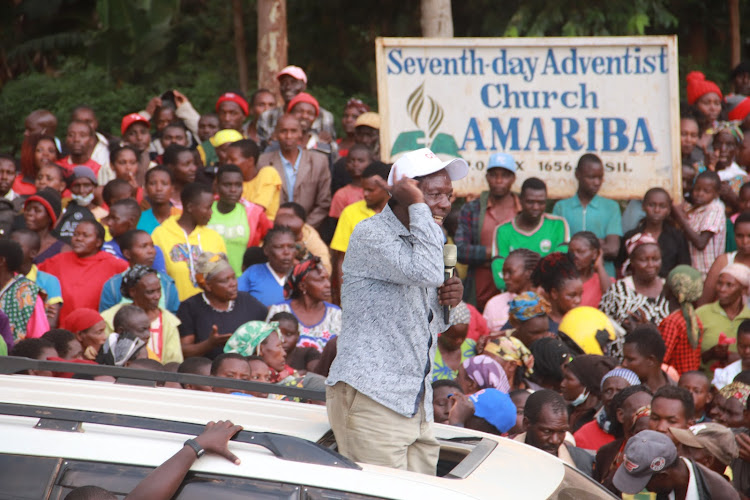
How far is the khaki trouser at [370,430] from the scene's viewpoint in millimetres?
3820

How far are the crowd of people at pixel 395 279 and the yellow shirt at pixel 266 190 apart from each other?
0.02 metres

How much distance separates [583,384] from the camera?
22.8 ft

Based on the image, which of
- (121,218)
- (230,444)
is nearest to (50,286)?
(121,218)

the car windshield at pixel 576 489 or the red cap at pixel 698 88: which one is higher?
the red cap at pixel 698 88

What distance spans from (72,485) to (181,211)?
241 inches

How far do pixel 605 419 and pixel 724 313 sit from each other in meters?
2.25

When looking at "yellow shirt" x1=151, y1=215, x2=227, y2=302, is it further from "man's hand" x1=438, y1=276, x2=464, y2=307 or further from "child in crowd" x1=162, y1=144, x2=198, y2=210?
"man's hand" x1=438, y1=276, x2=464, y2=307

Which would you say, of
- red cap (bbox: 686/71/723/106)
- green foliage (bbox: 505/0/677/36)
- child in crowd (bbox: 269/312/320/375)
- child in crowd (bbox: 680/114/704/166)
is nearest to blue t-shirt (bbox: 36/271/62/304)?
child in crowd (bbox: 269/312/320/375)

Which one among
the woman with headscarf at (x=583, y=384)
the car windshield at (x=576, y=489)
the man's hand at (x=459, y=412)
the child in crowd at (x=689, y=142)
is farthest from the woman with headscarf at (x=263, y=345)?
the child in crowd at (x=689, y=142)

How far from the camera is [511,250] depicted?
8828 mm

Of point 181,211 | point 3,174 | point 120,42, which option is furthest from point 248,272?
point 120,42

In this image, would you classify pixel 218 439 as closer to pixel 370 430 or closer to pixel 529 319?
pixel 370 430

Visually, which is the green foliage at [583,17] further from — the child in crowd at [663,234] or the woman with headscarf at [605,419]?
the woman with headscarf at [605,419]

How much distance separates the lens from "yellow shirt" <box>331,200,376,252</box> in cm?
907
